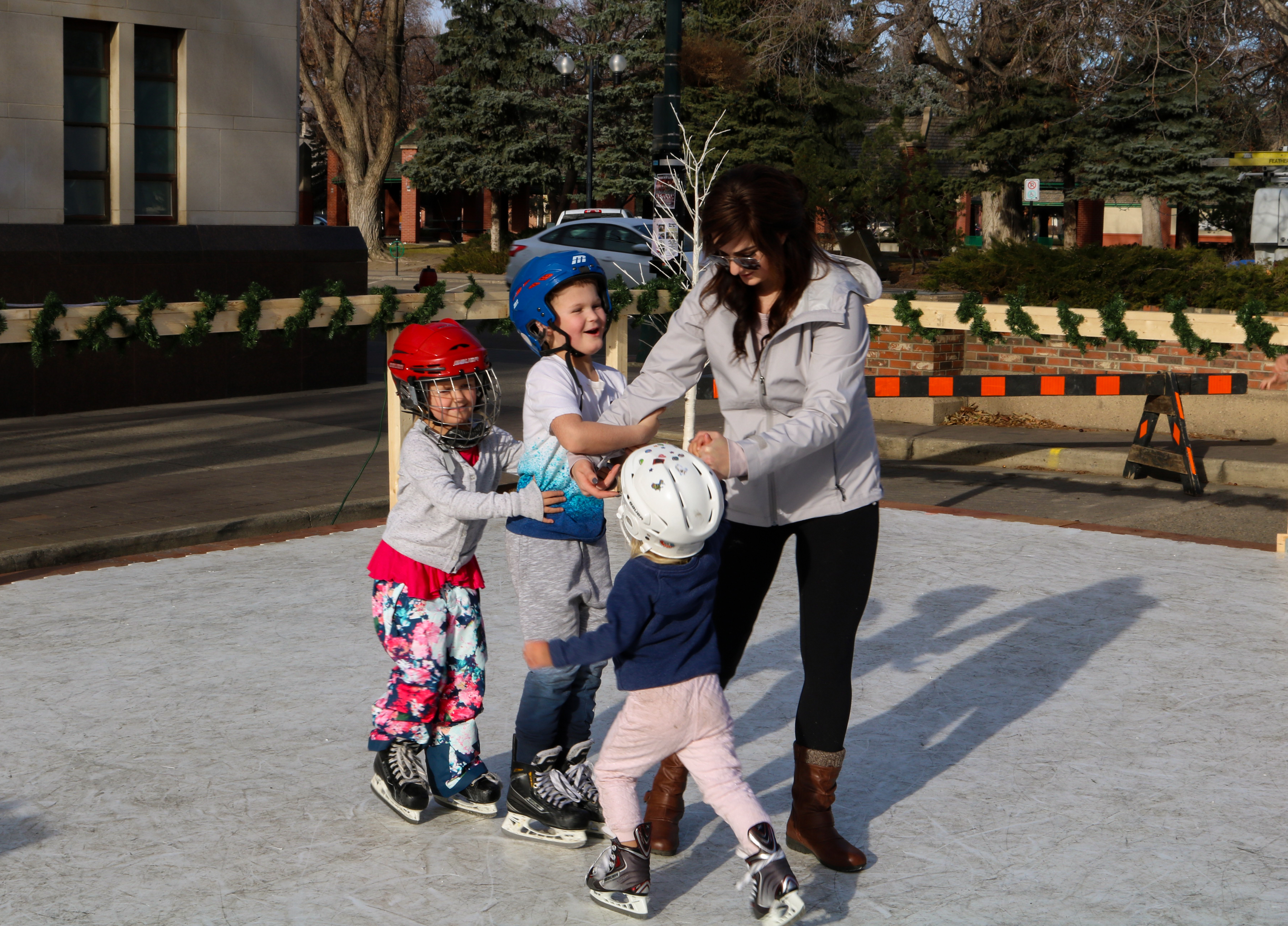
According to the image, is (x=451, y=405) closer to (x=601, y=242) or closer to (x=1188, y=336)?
(x=1188, y=336)

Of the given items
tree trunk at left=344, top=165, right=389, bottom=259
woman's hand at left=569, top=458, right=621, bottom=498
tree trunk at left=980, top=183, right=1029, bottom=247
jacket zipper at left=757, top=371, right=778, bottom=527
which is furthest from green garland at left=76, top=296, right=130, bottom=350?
tree trunk at left=980, top=183, right=1029, bottom=247

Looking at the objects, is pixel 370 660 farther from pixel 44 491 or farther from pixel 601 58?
pixel 601 58

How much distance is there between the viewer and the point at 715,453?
3105 millimetres

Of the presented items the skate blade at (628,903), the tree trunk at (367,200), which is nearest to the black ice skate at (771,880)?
Answer: the skate blade at (628,903)

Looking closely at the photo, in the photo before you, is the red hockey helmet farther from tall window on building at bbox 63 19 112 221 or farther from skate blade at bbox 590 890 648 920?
tall window on building at bbox 63 19 112 221

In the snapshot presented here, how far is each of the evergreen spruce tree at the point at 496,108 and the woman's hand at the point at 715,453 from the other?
46.6 meters

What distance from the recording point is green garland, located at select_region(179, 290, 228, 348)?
765 cm

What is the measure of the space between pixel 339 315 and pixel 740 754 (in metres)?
4.38

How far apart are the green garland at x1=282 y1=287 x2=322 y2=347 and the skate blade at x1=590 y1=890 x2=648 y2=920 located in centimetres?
511

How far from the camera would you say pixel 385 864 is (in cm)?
361

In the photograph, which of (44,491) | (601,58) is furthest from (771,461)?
(601,58)

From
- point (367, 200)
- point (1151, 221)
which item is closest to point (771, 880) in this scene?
point (1151, 221)

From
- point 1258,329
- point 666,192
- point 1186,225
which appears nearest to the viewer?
point 1258,329

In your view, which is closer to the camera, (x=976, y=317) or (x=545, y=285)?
(x=545, y=285)
